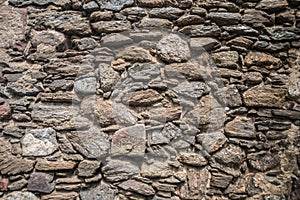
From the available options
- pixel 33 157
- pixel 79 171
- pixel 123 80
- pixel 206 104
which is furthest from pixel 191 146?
pixel 33 157

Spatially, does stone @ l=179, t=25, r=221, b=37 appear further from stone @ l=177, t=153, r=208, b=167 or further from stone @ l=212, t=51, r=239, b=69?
stone @ l=177, t=153, r=208, b=167

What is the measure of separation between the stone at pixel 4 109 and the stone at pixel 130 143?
70 cm

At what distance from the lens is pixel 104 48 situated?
1.85 metres

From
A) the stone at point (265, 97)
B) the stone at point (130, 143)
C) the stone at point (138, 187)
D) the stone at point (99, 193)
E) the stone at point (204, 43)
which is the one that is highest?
the stone at point (204, 43)

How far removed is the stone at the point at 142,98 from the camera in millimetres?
1815

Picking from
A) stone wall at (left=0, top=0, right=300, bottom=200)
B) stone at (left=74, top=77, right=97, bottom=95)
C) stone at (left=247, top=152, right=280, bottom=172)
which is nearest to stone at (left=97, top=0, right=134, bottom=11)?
stone wall at (left=0, top=0, right=300, bottom=200)

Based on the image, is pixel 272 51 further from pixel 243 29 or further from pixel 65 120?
pixel 65 120

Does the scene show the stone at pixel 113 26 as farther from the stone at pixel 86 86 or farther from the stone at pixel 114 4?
the stone at pixel 86 86

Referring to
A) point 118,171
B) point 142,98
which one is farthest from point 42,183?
point 142,98

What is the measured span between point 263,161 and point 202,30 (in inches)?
35.0

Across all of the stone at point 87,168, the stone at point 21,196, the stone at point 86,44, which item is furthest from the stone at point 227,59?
the stone at point 21,196

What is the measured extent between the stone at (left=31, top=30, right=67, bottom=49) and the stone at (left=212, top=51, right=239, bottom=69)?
0.99m

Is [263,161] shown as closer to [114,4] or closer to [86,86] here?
[86,86]

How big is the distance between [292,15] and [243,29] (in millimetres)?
324
